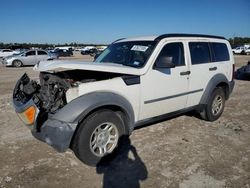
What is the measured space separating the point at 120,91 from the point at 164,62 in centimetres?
92

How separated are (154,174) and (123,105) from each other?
3.55 ft

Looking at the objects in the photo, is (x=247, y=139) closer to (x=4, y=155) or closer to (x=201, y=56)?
(x=201, y=56)

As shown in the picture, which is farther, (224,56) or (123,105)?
(224,56)

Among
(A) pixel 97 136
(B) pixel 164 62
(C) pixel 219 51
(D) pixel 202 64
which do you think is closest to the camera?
(A) pixel 97 136

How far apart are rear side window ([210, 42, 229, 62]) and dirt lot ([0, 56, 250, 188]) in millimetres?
1531

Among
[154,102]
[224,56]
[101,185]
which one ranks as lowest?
[101,185]

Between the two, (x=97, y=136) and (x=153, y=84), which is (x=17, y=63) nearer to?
(x=153, y=84)

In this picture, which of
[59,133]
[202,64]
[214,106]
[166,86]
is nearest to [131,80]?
[166,86]

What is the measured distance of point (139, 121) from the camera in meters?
4.25

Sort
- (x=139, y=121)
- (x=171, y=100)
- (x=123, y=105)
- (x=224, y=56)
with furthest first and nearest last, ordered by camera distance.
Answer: (x=224, y=56)
(x=171, y=100)
(x=139, y=121)
(x=123, y=105)

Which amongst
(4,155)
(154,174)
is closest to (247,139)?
(154,174)

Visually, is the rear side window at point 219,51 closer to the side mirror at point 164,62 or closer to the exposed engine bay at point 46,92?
the side mirror at point 164,62

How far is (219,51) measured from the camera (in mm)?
5715

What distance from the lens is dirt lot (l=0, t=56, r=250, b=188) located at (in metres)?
3.35
